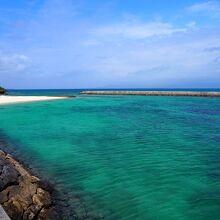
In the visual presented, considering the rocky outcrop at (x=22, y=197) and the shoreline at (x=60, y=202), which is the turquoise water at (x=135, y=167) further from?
the rocky outcrop at (x=22, y=197)

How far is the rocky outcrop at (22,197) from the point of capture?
8109mm

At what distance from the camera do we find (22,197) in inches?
340

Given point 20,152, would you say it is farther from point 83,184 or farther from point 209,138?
point 209,138

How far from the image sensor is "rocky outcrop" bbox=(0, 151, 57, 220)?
811 centimetres

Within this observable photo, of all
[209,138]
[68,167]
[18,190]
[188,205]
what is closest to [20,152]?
[68,167]

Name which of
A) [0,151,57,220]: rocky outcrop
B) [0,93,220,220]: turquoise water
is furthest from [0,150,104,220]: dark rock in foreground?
[0,93,220,220]: turquoise water

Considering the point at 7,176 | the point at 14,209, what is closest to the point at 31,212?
the point at 14,209

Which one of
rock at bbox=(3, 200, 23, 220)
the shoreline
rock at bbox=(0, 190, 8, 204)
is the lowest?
the shoreline

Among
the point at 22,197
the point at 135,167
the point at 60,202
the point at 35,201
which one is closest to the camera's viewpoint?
the point at 22,197

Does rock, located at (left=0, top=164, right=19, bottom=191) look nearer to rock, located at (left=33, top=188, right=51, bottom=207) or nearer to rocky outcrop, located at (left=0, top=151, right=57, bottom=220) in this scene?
rocky outcrop, located at (left=0, top=151, right=57, bottom=220)

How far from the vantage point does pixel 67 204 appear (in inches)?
361

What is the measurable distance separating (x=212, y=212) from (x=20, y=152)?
10.5 m

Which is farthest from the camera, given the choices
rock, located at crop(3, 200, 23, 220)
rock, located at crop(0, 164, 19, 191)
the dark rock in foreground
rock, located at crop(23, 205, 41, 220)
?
rock, located at crop(0, 164, 19, 191)

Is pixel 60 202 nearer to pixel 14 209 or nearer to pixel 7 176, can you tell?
pixel 14 209
